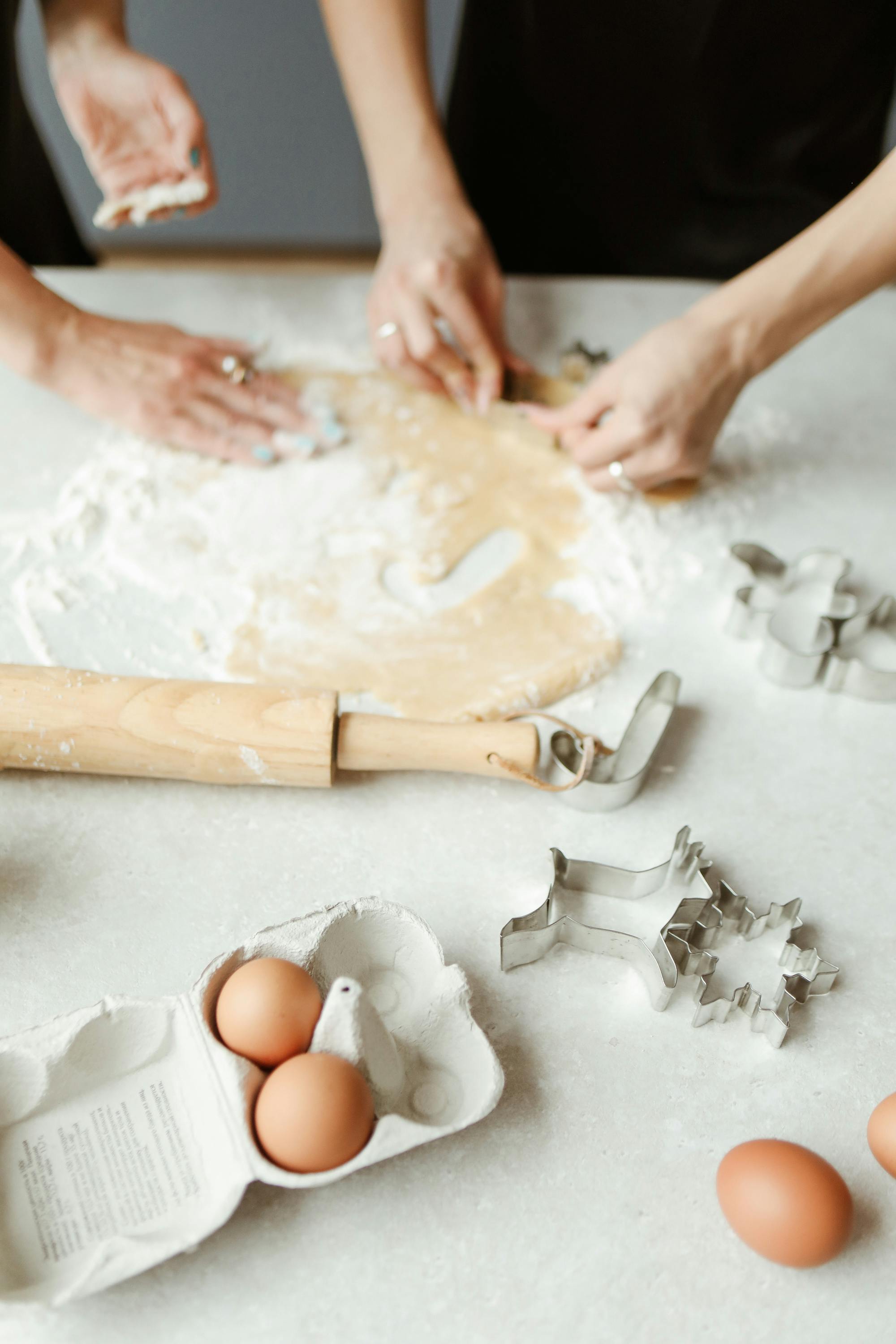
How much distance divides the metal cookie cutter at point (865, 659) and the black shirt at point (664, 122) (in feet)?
2.62

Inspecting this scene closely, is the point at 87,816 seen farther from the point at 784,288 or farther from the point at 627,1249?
the point at 784,288

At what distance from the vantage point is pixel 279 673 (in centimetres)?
106

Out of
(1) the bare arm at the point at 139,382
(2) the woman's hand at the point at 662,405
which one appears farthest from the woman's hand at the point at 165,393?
(2) the woman's hand at the point at 662,405

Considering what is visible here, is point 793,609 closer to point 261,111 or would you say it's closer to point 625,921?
point 625,921

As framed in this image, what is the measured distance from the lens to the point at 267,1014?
72 centimetres

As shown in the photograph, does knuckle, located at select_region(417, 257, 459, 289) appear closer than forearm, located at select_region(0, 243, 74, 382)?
No

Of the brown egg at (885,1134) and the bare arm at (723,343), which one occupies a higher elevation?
the bare arm at (723,343)

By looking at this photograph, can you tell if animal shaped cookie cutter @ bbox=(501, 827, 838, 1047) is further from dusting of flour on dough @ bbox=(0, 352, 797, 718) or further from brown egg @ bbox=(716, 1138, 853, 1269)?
dusting of flour on dough @ bbox=(0, 352, 797, 718)

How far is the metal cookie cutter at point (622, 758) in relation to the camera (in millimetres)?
964

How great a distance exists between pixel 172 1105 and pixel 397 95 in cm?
134

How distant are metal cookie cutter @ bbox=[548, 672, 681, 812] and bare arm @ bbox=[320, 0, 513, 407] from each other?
1.71 feet

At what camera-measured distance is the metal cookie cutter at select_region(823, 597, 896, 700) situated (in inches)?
42.1

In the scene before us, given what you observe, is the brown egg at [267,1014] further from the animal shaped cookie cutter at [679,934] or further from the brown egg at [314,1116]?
the animal shaped cookie cutter at [679,934]

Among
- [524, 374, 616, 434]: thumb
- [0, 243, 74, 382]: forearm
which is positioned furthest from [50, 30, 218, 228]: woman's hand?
[524, 374, 616, 434]: thumb
